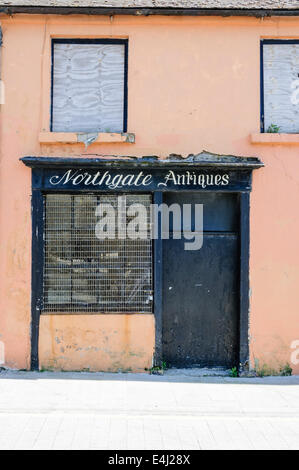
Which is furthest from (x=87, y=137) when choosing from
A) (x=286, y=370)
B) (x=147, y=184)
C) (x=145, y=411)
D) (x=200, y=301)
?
(x=286, y=370)

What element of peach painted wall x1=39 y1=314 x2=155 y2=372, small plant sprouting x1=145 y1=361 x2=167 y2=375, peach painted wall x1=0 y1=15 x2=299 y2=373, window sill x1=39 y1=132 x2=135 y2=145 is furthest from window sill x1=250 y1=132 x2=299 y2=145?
small plant sprouting x1=145 y1=361 x2=167 y2=375

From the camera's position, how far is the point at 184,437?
5223 mm

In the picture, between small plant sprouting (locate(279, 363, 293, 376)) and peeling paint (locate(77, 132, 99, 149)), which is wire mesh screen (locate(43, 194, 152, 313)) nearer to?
peeling paint (locate(77, 132, 99, 149))

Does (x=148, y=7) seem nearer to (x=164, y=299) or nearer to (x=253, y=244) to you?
(x=253, y=244)

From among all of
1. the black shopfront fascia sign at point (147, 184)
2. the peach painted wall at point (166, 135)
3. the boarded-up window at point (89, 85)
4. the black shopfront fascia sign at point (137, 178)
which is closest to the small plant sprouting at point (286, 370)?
the peach painted wall at point (166, 135)

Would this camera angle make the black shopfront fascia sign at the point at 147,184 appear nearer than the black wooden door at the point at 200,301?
Yes

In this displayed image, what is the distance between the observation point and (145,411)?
6.14m

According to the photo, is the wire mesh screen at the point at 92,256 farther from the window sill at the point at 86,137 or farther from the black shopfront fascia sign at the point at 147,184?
the window sill at the point at 86,137

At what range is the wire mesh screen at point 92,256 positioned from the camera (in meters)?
8.05

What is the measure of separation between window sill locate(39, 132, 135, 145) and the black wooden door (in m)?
1.11

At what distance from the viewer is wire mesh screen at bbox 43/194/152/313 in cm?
805

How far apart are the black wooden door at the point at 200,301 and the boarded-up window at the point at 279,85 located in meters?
1.38
